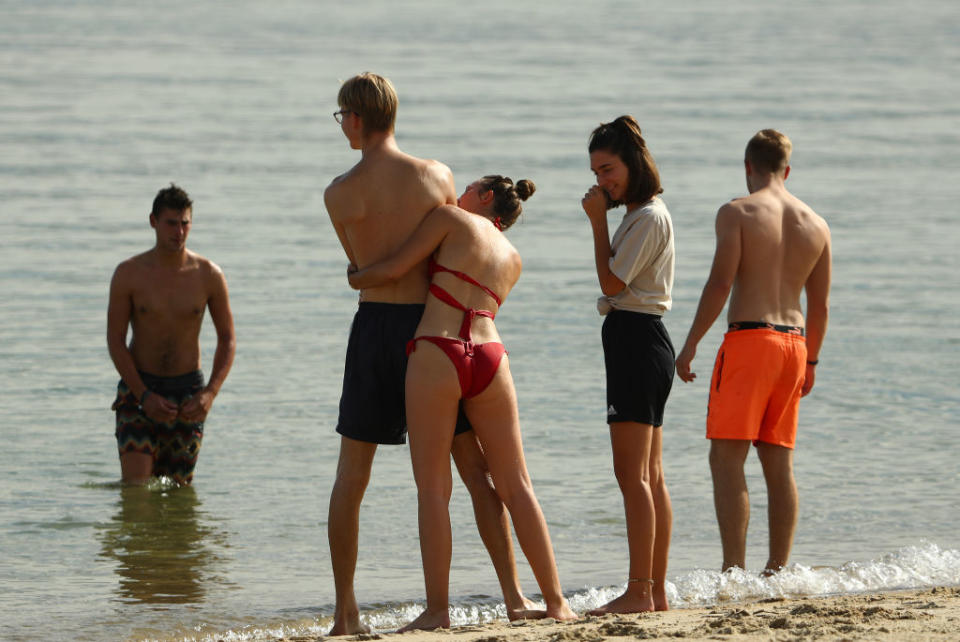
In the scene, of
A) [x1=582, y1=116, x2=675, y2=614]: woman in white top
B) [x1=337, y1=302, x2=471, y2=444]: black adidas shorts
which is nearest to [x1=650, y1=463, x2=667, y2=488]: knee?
[x1=582, y1=116, x2=675, y2=614]: woman in white top

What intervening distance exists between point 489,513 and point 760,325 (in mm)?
1516

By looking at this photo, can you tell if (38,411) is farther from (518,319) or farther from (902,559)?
(902,559)

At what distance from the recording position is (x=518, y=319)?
1385 centimetres

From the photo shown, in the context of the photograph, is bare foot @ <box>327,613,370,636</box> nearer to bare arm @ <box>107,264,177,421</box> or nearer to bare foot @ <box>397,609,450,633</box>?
bare foot @ <box>397,609,450,633</box>

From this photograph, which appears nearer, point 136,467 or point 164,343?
point 164,343

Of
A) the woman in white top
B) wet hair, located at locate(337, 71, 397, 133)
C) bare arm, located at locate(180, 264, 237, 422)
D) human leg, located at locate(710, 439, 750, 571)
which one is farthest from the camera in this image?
bare arm, located at locate(180, 264, 237, 422)

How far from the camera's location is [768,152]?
637 centimetres

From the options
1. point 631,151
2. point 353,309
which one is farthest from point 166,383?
point 353,309

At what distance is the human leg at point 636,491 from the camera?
5.48 metres

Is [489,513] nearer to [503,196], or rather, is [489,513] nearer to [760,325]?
[503,196]

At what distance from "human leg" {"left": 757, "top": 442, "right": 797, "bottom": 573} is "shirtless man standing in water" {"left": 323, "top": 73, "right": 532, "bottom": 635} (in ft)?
5.38

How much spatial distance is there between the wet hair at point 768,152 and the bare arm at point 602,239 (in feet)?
4.04

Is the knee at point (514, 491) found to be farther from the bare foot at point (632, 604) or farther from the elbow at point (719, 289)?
the elbow at point (719, 289)

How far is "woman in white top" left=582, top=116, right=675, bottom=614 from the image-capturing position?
5.39 meters
